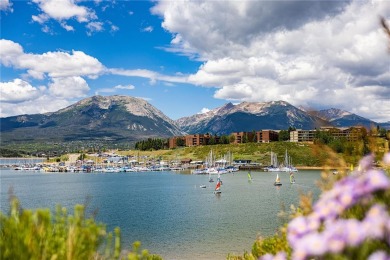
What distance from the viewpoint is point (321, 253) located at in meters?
1.97

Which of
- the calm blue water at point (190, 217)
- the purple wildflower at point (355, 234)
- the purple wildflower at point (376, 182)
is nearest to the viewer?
the purple wildflower at point (355, 234)

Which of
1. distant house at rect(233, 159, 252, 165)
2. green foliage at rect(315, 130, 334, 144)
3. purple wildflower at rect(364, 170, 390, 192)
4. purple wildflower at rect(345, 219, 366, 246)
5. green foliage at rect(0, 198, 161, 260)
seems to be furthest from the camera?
distant house at rect(233, 159, 252, 165)

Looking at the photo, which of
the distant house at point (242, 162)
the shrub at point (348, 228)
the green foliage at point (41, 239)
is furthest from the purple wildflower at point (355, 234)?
the distant house at point (242, 162)

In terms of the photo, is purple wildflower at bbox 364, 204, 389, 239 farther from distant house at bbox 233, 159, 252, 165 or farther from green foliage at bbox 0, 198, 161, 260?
distant house at bbox 233, 159, 252, 165

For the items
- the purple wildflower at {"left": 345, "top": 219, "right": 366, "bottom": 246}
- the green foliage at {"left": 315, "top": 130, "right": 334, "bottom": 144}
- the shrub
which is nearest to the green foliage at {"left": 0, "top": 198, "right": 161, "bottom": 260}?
the shrub

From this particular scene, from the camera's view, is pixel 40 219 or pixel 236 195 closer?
pixel 40 219

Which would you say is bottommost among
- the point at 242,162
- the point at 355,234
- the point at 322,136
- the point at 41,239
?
the point at 242,162

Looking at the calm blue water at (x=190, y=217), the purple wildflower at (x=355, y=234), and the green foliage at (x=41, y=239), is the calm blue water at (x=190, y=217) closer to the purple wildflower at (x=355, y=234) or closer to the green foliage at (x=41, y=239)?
the green foliage at (x=41, y=239)

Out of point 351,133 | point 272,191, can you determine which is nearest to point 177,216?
point 272,191

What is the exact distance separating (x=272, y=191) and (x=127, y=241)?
50.7 metres

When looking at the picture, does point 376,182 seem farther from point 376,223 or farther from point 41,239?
point 41,239

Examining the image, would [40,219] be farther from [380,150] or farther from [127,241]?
[127,241]

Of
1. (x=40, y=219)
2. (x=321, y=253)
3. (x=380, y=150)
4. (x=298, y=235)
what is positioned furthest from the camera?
(x=380, y=150)

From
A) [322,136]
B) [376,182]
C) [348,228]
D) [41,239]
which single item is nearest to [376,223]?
[348,228]
